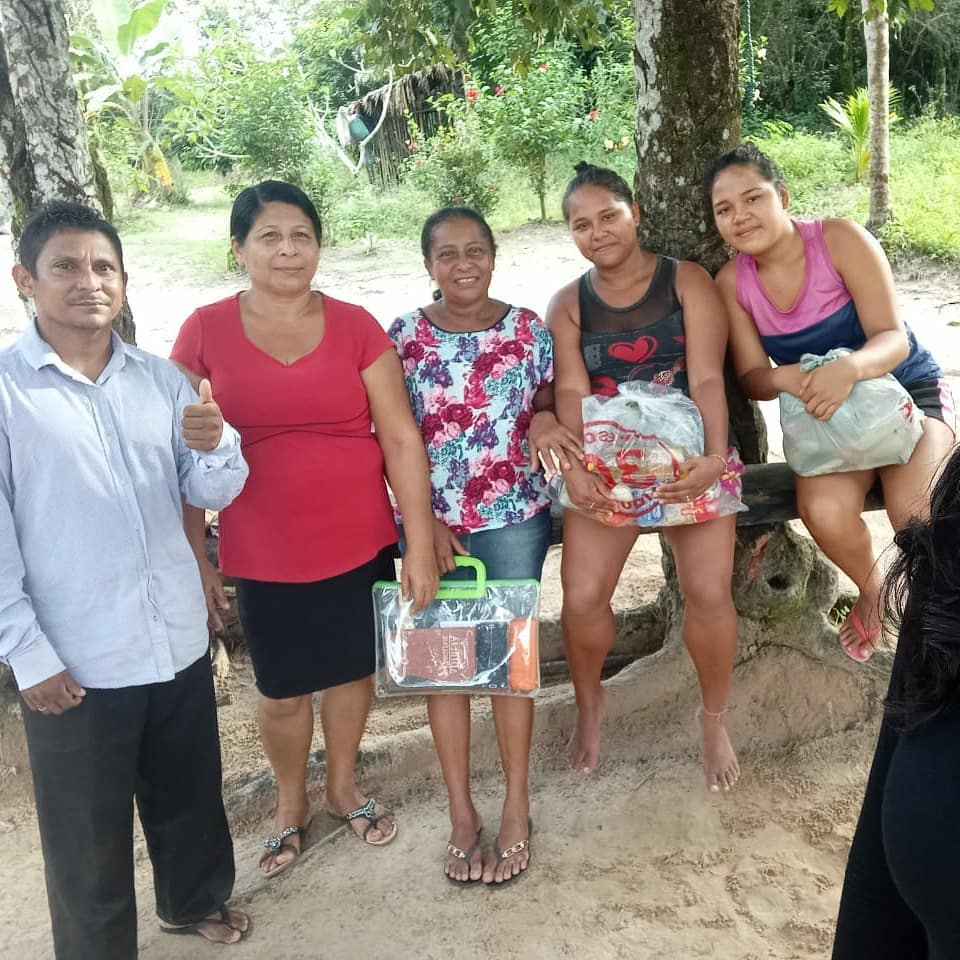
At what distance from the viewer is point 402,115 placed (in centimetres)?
1647

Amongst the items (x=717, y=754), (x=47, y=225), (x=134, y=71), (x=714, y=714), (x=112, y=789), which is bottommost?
(x=717, y=754)

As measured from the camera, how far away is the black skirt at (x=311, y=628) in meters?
2.69

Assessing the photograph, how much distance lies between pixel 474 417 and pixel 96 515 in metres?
1.05

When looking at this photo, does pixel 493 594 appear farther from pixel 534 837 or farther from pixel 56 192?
pixel 56 192

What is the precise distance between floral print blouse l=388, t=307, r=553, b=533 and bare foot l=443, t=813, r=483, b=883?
0.95 metres

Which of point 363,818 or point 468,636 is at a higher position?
point 468,636

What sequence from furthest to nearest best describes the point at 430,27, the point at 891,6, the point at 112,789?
the point at 430,27
the point at 891,6
the point at 112,789

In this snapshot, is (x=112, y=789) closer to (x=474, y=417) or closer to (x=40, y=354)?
(x=40, y=354)

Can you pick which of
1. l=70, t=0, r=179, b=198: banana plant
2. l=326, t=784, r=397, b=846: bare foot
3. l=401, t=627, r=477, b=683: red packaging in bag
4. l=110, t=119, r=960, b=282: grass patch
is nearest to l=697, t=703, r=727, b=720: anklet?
l=401, t=627, r=477, b=683: red packaging in bag

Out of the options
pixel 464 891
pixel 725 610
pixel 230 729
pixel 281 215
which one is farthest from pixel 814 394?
pixel 230 729

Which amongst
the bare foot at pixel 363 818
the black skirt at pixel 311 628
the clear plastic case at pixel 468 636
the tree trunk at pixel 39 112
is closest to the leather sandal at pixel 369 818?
the bare foot at pixel 363 818

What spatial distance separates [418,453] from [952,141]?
1347cm

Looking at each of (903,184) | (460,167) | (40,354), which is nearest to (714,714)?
(40,354)

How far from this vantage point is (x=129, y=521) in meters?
2.21
